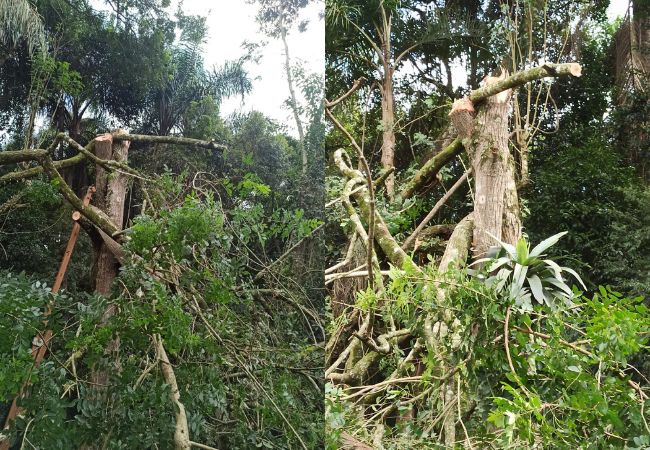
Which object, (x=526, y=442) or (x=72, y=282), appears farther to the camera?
(x=526, y=442)

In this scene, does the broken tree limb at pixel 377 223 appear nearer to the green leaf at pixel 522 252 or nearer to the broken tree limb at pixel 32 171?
the green leaf at pixel 522 252

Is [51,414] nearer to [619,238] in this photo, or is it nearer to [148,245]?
[148,245]

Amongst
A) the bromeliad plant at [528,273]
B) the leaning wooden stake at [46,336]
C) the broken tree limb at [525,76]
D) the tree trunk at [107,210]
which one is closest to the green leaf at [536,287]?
the bromeliad plant at [528,273]

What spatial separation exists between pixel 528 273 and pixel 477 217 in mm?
331

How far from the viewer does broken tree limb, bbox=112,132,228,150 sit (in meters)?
2.31

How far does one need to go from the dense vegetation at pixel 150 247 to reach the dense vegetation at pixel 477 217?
33cm

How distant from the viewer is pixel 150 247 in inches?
91.0

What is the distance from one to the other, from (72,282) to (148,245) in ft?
0.85

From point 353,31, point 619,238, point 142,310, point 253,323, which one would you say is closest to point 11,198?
point 142,310

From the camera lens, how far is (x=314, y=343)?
269 cm

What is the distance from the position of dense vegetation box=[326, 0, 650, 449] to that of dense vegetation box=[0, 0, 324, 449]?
0.33 meters

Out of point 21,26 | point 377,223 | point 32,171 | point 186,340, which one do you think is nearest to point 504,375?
point 377,223

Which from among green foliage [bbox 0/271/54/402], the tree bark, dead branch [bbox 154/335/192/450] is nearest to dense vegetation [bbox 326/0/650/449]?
dead branch [bbox 154/335/192/450]

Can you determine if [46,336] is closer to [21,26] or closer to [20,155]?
[20,155]
